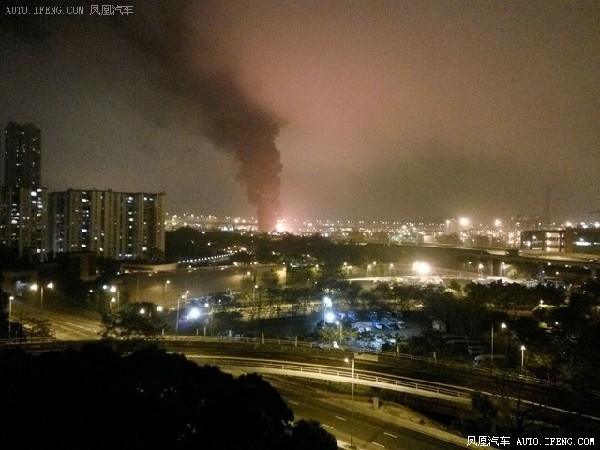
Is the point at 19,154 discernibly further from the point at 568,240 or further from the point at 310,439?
the point at 310,439

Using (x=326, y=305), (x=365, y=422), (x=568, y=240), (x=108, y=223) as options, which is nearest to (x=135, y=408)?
(x=365, y=422)

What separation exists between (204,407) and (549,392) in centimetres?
750

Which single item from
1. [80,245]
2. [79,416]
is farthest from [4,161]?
[79,416]

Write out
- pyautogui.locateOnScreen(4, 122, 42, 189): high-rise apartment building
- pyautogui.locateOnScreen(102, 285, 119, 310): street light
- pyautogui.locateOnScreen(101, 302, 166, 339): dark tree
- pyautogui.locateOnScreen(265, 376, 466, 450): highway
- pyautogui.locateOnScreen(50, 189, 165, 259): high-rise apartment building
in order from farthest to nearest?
pyautogui.locateOnScreen(4, 122, 42, 189): high-rise apartment building < pyautogui.locateOnScreen(50, 189, 165, 259): high-rise apartment building < pyautogui.locateOnScreen(102, 285, 119, 310): street light < pyautogui.locateOnScreen(101, 302, 166, 339): dark tree < pyautogui.locateOnScreen(265, 376, 466, 450): highway

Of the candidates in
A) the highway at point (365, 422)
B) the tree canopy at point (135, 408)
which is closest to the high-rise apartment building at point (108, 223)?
the highway at point (365, 422)

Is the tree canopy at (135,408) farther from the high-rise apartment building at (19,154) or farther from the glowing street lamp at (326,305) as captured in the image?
the high-rise apartment building at (19,154)

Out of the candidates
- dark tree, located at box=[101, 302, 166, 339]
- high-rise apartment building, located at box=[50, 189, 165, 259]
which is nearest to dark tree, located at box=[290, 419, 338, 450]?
dark tree, located at box=[101, 302, 166, 339]

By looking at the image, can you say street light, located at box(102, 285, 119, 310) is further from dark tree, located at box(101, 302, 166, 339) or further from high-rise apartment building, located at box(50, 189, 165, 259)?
high-rise apartment building, located at box(50, 189, 165, 259)

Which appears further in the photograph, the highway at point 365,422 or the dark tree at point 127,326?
the dark tree at point 127,326

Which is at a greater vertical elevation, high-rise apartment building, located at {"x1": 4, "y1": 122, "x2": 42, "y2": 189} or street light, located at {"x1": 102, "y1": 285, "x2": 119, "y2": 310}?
high-rise apartment building, located at {"x1": 4, "y1": 122, "x2": 42, "y2": 189}

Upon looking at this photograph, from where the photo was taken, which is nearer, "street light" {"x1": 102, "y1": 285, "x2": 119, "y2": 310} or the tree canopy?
the tree canopy

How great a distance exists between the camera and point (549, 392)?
10055mm

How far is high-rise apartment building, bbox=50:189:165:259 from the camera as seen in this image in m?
34.1

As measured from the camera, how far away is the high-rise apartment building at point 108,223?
34062 millimetres
